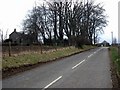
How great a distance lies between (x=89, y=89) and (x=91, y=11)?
71442 mm

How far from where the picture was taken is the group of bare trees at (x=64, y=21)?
75.6 meters

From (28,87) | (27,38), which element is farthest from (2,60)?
(27,38)

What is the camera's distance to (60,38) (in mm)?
79188

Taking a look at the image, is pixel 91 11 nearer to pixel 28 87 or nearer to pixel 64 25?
pixel 64 25

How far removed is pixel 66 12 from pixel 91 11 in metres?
9.65

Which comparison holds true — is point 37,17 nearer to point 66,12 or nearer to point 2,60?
point 66,12

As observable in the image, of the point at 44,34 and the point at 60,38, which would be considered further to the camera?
the point at 44,34

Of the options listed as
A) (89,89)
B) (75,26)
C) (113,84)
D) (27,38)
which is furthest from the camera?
(27,38)

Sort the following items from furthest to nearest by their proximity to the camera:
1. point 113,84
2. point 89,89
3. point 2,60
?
1. point 2,60
2. point 113,84
3. point 89,89

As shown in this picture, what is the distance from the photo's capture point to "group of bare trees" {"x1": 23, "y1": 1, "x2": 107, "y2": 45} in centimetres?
7559

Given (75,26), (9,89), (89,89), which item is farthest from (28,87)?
(75,26)

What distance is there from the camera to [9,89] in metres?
12.9

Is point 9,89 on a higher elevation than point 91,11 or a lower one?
lower

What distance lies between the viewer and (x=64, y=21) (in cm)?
7712
